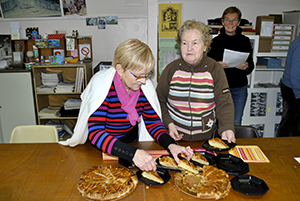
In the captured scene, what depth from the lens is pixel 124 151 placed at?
1276 millimetres

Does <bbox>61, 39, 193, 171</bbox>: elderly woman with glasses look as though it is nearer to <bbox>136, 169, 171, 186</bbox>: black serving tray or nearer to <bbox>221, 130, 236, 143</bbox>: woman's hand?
<bbox>136, 169, 171, 186</bbox>: black serving tray

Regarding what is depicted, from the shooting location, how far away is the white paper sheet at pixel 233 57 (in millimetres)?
2420

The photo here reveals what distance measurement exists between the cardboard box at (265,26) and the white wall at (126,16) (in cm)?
23

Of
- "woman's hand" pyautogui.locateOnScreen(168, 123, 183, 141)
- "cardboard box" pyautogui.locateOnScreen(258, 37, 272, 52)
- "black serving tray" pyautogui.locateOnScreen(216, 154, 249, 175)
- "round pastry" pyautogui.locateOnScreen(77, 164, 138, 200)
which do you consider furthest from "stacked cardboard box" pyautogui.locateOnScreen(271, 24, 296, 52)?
"round pastry" pyautogui.locateOnScreen(77, 164, 138, 200)

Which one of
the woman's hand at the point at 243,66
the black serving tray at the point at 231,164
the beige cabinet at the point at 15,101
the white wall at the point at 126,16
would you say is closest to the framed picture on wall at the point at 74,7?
the white wall at the point at 126,16

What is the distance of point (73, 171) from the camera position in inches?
51.8

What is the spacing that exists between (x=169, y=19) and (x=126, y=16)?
2.01ft

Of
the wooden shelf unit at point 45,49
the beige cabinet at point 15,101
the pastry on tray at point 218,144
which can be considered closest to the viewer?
the pastry on tray at point 218,144

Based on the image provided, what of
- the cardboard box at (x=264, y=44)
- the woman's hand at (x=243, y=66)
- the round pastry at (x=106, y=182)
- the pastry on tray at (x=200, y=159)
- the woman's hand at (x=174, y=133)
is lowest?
the round pastry at (x=106, y=182)

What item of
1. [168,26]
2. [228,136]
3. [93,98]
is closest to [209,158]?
[228,136]

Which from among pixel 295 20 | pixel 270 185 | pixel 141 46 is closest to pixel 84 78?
pixel 141 46

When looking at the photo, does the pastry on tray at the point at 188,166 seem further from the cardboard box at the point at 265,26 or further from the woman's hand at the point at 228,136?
the cardboard box at the point at 265,26

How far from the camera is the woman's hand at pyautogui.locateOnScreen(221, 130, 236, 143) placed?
1.57m

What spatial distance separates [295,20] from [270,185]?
3.06 metres
